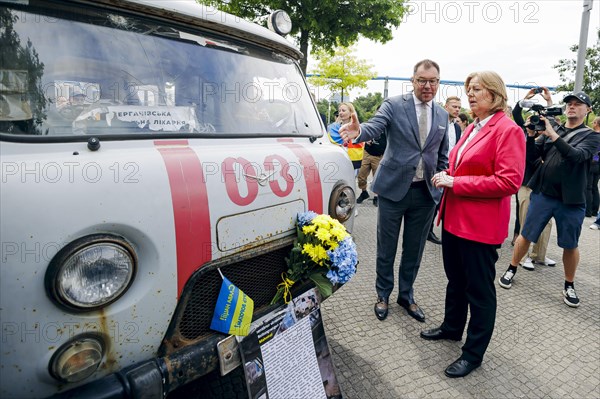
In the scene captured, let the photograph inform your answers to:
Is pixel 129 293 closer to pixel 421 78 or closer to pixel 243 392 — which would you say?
pixel 243 392

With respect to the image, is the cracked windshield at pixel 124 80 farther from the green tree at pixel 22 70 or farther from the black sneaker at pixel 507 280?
the black sneaker at pixel 507 280

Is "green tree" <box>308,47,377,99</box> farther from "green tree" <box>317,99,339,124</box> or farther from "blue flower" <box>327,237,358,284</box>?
"blue flower" <box>327,237,358,284</box>

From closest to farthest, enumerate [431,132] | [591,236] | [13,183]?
[13,183] → [431,132] → [591,236]

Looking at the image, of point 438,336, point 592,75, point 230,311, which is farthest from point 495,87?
point 592,75

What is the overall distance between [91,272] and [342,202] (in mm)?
1456

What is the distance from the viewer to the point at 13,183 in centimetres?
117

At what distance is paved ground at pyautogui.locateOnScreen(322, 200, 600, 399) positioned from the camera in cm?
238

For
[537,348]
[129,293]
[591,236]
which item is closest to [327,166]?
[129,293]

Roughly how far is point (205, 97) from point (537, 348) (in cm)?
310

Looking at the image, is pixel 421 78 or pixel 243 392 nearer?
pixel 243 392

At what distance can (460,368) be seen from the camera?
2.50 meters

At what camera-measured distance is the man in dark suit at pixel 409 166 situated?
9.85 ft

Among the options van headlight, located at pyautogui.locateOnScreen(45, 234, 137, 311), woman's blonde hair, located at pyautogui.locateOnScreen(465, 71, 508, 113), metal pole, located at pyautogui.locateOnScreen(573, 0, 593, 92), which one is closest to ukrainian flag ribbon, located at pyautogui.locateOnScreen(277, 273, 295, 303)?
van headlight, located at pyautogui.locateOnScreen(45, 234, 137, 311)

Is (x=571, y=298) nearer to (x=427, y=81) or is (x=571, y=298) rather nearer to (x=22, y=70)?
(x=427, y=81)
